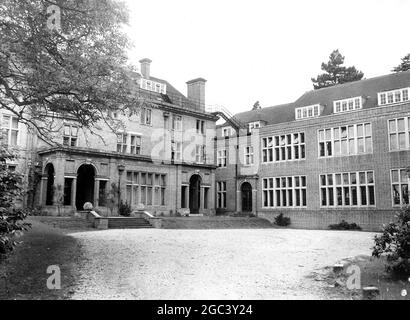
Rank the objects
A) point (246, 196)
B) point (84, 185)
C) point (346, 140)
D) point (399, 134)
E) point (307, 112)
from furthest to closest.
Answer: point (246, 196)
point (307, 112)
point (84, 185)
point (346, 140)
point (399, 134)

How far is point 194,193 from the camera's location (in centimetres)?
3622

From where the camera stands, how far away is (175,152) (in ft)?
114

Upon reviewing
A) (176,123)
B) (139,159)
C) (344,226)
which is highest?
(176,123)

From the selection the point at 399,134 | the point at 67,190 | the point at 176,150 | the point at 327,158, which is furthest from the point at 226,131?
the point at 67,190

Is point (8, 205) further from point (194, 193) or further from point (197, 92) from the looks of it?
point (197, 92)

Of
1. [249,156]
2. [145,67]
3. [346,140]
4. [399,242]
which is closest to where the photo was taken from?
[399,242]

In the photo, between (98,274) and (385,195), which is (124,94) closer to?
(98,274)


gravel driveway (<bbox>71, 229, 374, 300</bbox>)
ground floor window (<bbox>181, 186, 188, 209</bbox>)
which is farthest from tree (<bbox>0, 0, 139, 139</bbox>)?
ground floor window (<bbox>181, 186, 188, 209</bbox>)

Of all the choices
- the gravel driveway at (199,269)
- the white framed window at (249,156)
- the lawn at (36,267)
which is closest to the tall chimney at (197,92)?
the white framed window at (249,156)

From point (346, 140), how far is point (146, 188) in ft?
50.6

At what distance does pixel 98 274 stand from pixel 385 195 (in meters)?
22.7

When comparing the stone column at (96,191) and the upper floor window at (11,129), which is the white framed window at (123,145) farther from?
the upper floor window at (11,129)

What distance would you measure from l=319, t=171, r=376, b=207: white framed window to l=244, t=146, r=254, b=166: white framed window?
23.4 feet
